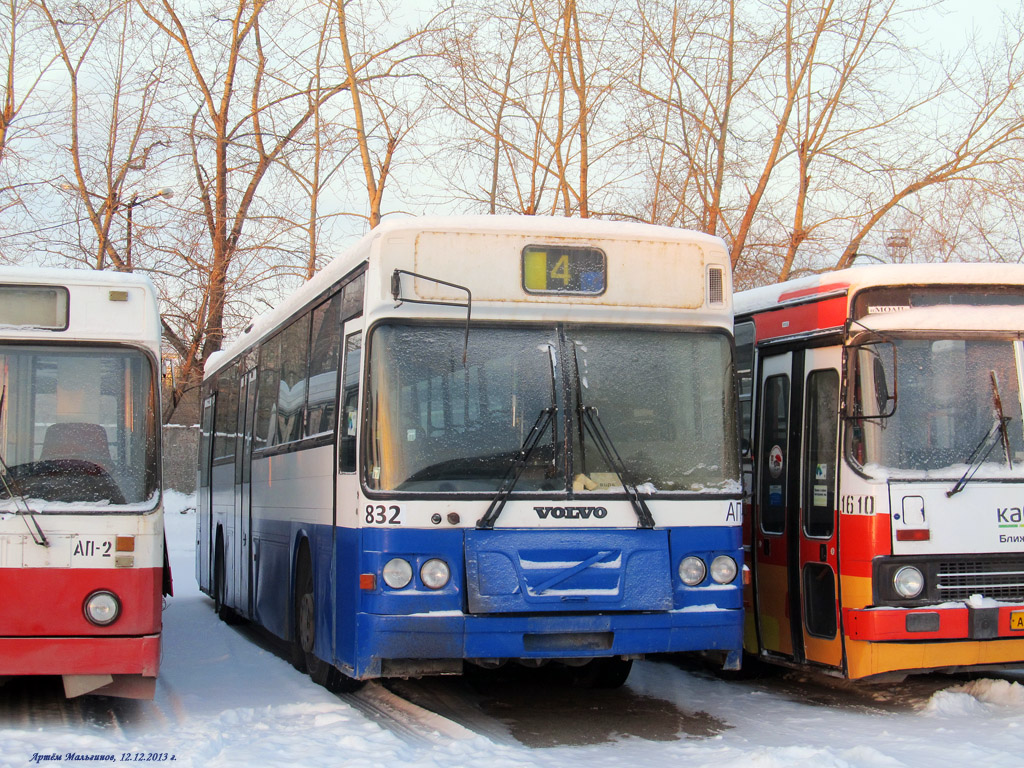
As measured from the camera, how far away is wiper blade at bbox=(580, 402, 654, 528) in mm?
7688

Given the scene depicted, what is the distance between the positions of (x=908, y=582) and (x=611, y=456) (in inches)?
Result: 86.2

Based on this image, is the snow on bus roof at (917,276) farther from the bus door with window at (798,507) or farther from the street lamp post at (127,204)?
the street lamp post at (127,204)

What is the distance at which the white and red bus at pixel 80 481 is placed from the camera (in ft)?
24.0

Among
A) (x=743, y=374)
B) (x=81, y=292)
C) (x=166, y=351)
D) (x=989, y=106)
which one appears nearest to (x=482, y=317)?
(x=81, y=292)

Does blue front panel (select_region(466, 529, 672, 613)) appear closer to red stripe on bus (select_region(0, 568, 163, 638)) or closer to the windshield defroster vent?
the windshield defroster vent

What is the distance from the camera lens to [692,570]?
781 centimetres

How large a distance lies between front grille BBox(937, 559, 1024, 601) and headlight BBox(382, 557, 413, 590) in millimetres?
3525

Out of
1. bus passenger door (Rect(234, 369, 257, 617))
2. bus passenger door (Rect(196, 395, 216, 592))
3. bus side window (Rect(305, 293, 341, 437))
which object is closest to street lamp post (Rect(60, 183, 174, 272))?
bus passenger door (Rect(196, 395, 216, 592))

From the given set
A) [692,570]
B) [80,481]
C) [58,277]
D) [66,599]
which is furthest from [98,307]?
[692,570]

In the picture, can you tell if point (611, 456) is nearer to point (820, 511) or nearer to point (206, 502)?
point (820, 511)

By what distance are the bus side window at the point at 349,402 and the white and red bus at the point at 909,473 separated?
327cm

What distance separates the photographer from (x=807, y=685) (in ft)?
33.0

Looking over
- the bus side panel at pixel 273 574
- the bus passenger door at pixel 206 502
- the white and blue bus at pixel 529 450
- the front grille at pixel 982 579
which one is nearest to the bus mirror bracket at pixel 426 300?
the white and blue bus at pixel 529 450

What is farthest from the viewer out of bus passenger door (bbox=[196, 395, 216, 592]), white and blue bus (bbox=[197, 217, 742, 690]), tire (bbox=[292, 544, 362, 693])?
bus passenger door (bbox=[196, 395, 216, 592])
